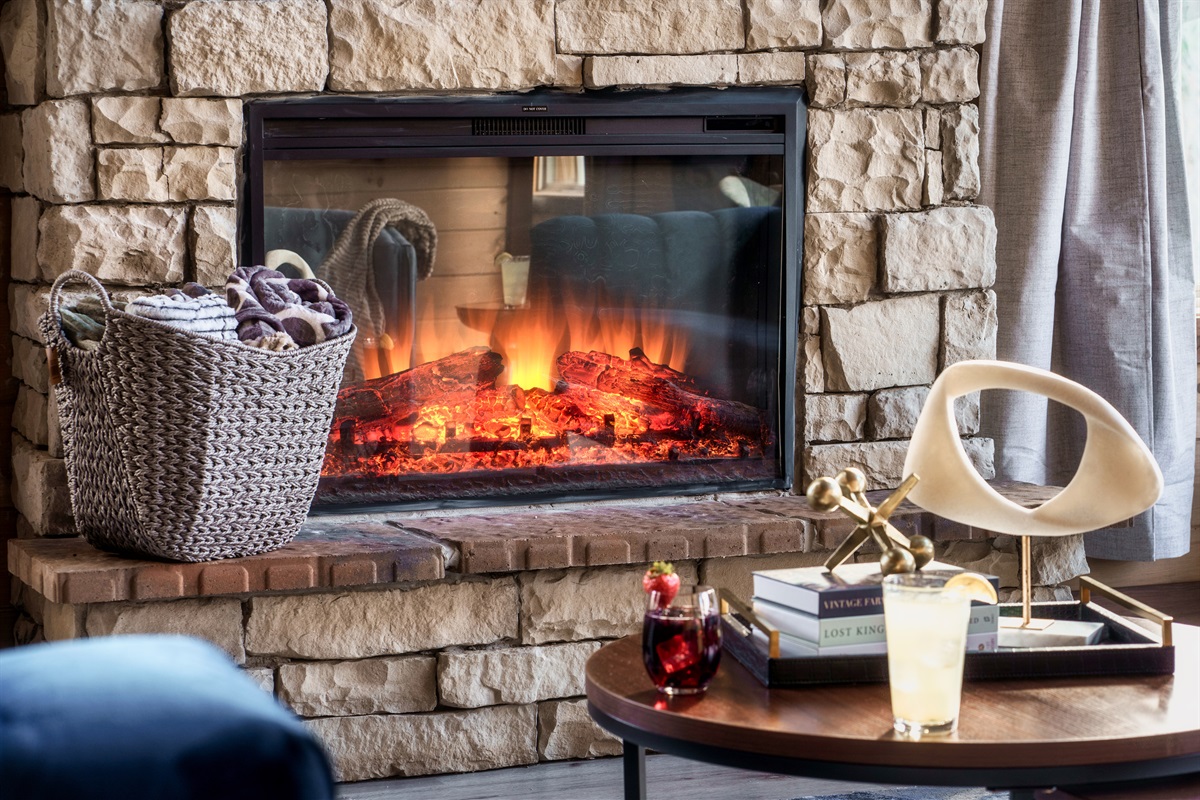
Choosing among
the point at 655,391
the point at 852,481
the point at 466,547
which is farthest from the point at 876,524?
the point at 655,391

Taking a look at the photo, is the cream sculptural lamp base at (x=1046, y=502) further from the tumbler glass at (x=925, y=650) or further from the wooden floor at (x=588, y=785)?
the wooden floor at (x=588, y=785)

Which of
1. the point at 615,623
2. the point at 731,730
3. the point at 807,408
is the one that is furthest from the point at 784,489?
the point at 731,730

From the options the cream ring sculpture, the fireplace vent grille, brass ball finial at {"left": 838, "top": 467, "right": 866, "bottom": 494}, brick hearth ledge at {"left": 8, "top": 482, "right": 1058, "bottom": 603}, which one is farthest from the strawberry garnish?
the fireplace vent grille

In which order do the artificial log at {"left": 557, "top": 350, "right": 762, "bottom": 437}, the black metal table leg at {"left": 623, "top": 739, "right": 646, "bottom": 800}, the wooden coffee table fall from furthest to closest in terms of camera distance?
1. the artificial log at {"left": 557, "top": 350, "right": 762, "bottom": 437}
2. the black metal table leg at {"left": 623, "top": 739, "right": 646, "bottom": 800}
3. the wooden coffee table

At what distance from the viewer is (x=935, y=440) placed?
1643 mm

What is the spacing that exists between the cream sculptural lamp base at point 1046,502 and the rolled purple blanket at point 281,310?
1.03 m

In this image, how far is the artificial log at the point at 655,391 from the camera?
9.13 ft

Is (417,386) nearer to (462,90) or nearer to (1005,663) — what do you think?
(462,90)

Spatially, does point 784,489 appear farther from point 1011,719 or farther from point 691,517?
point 1011,719

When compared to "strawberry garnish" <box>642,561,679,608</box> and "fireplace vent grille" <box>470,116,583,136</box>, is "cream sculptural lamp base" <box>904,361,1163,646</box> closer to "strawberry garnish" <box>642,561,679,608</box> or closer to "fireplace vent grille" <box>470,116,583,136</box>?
"strawberry garnish" <box>642,561,679,608</box>

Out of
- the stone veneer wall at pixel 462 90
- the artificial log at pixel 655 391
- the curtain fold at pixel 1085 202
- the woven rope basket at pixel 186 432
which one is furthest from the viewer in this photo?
the curtain fold at pixel 1085 202

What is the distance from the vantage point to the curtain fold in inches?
122

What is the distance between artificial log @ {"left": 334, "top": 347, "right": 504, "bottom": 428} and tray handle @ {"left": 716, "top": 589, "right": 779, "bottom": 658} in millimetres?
1109

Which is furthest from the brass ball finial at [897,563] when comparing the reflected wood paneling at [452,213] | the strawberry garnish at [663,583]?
the reflected wood paneling at [452,213]
